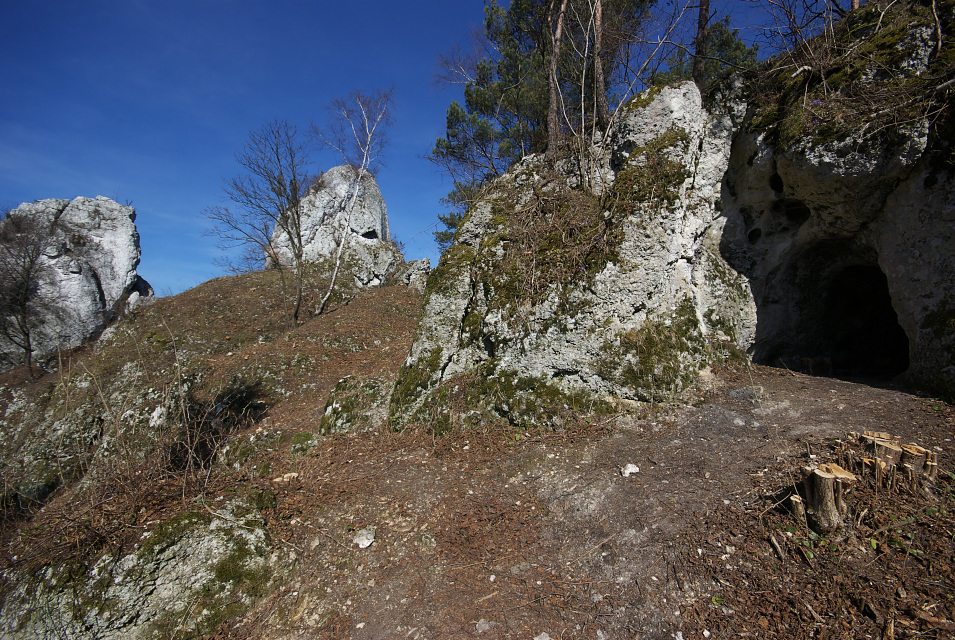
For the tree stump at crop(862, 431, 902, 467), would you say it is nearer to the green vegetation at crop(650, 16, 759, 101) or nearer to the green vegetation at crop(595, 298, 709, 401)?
the green vegetation at crop(595, 298, 709, 401)

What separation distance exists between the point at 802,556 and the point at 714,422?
84.4 inches

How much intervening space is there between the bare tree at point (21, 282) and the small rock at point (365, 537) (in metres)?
19.3

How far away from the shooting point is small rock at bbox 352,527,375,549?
408 centimetres

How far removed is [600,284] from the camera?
5938mm

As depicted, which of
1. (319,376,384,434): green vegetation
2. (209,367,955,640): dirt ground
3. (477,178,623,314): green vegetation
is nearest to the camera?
(209,367,955,640): dirt ground

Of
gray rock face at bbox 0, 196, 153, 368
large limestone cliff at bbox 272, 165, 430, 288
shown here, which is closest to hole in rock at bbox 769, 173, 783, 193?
large limestone cliff at bbox 272, 165, 430, 288

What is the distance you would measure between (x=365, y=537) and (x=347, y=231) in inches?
757

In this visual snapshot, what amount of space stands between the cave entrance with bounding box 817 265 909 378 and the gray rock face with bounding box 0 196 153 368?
1039 inches

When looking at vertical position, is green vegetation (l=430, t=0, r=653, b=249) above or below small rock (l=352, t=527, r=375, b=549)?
above

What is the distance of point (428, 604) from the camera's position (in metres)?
3.34

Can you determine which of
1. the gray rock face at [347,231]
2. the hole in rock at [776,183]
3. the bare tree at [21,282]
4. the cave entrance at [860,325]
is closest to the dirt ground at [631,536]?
the cave entrance at [860,325]

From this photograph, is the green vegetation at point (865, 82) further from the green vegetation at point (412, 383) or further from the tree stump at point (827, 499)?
the green vegetation at point (412, 383)

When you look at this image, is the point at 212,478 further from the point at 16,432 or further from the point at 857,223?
the point at 16,432

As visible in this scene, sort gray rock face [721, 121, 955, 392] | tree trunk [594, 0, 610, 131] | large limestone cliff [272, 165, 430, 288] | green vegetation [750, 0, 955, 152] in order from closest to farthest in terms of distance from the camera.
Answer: green vegetation [750, 0, 955, 152]
gray rock face [721, 121, 955, 392]
tree trunk [594, 0, 610, 131]
large limestone cliff [272, 165, 430, 288]
